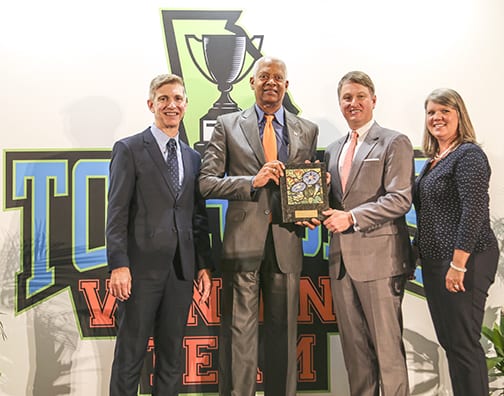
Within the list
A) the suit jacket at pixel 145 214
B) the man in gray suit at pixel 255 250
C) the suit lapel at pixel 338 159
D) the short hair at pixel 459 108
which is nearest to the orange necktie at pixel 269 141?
the man in gray suit at pixel 255 250

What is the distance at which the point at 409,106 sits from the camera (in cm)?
334

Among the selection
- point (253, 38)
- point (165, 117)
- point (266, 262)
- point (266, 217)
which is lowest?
point (266, 262)

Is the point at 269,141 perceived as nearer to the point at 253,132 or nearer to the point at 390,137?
the point at 253,132

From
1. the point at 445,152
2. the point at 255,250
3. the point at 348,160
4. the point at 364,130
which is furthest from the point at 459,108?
the point at 255,250

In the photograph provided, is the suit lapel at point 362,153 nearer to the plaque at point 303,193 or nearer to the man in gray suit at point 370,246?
the man in gray suit at point 370,246

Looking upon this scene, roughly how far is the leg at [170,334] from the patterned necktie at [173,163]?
0.47 metres

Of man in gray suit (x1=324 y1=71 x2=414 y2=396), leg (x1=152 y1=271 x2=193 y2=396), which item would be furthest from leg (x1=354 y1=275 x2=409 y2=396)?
leg (x1=152 y1=271 x2=193 y2=396)

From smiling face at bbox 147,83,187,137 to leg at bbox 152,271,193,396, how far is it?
2.66 ft

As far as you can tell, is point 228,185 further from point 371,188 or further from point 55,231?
point 55,231

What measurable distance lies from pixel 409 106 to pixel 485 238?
1.22 meters

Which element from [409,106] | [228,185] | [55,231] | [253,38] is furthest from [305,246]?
[55,231]

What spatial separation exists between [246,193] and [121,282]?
0.77 metres

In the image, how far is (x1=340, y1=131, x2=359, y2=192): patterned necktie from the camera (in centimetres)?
261

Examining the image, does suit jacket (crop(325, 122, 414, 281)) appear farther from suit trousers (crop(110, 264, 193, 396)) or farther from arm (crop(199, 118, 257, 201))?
suit trousers (crop(110, 264, 193, 396))
